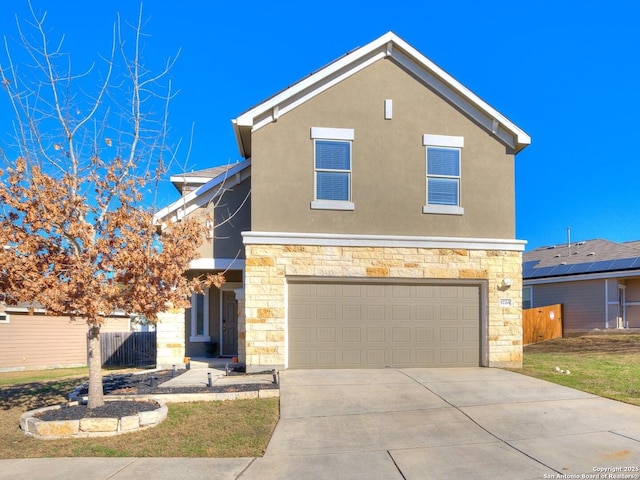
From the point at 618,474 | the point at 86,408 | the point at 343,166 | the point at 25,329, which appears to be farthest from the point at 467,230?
the point at 25,329

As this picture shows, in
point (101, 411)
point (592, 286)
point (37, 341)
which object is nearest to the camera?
point (101, 411)

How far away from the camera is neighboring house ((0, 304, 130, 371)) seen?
65.5 feet

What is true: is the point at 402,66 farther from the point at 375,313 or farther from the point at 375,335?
the point at 375,335

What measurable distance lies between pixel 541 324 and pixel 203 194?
17.6m

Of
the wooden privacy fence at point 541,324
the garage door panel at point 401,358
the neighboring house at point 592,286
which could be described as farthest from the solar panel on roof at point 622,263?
the garage door panel at point 401,358

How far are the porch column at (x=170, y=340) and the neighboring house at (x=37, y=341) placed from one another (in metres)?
8.99

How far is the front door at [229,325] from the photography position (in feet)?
53.5

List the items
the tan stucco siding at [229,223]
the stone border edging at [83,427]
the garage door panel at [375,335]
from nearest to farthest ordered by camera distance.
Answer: the stone border edging at [83,427], the garage door panel at [375,335], the tan stucco siding at [229,223]

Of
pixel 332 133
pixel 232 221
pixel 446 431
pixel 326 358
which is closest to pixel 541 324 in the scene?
pixel 326 358

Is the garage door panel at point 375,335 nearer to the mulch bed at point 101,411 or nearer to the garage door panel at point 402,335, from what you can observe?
the garage door panel at point 402,335

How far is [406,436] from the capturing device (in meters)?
6.92

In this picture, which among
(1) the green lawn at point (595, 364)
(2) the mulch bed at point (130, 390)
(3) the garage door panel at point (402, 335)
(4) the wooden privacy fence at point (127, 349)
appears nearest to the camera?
(2) the mulch bed at point (130, 390)

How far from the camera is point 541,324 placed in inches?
899

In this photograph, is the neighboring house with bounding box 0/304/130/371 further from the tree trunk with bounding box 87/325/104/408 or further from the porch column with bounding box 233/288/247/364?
the tree trunk with bounding box 87/325/104/408
